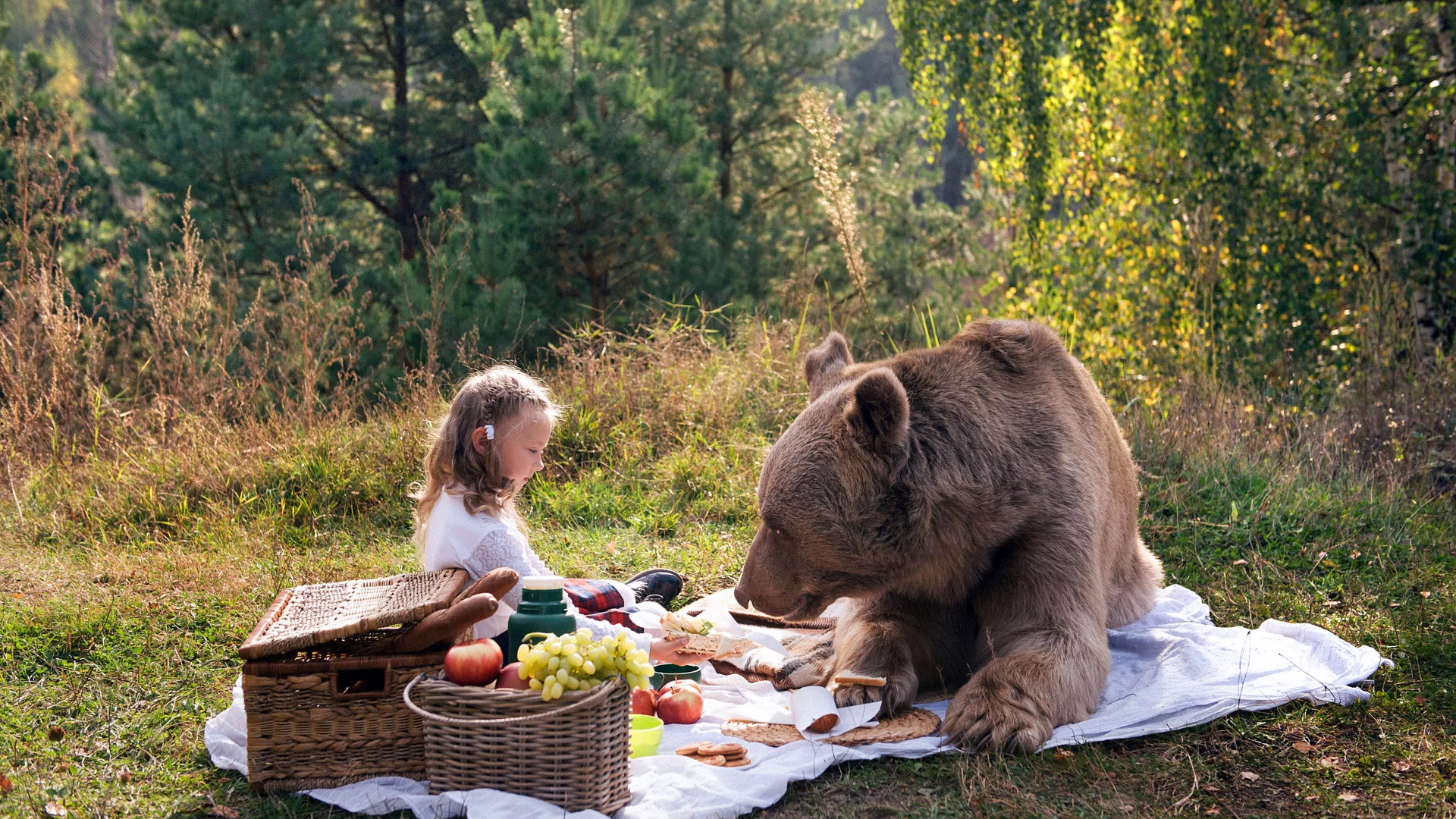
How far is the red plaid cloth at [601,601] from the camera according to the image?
3.72m

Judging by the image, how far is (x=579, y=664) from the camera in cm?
239

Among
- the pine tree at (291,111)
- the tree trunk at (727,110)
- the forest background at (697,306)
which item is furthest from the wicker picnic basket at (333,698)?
the tree trunk at (727,110)

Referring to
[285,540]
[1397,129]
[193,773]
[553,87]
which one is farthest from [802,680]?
[553,87]

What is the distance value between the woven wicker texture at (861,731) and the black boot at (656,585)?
1.27 meters

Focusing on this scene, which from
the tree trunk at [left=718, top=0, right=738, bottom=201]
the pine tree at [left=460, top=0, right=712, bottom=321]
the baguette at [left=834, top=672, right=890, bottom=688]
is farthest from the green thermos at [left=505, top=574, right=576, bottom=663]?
the tree trunk at [left=718, top=0, right=738, bottom=201]

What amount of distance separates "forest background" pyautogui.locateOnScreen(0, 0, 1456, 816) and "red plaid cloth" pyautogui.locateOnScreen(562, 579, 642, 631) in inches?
39.7

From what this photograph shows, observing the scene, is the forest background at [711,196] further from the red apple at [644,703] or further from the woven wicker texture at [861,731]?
the woven wicker texture at [861,731]

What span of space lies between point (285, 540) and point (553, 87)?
16.7 ft

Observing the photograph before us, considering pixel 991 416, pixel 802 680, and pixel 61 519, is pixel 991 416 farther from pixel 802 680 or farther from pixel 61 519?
pixel 61 519

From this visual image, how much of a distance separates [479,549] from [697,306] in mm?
6900

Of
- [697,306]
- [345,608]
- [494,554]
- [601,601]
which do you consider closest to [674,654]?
[601,601]

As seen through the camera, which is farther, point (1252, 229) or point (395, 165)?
point (395, 165)

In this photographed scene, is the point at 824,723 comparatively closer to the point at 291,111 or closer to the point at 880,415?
the point at 880,415

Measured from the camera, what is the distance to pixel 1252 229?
7.02 meters
